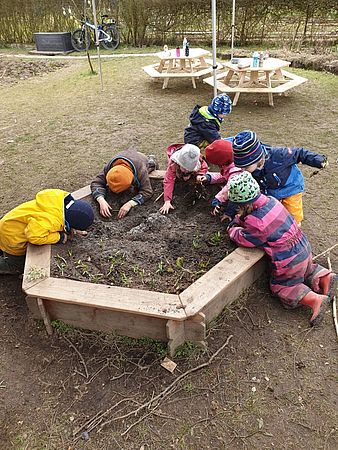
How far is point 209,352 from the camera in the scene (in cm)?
271

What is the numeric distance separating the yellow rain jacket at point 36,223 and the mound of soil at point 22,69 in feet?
25.9

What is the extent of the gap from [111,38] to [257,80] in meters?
8.07

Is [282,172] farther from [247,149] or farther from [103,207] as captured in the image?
[103,207]

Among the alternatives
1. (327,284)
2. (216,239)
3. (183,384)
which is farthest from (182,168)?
(183,384)

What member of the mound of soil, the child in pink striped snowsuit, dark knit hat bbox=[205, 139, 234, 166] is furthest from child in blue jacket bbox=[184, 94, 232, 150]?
the mound of soil

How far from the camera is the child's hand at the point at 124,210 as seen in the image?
12.5ft

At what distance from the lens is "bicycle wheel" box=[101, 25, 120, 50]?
1373 centimetres

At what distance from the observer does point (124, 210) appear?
3.79m

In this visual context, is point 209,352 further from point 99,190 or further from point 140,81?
point 140,81

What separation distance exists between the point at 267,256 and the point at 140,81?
7.15m

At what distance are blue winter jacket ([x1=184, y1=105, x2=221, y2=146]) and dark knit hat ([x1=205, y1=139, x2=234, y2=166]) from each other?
73 cm

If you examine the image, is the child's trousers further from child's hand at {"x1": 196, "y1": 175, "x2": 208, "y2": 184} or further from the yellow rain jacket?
the yellow rain jacket

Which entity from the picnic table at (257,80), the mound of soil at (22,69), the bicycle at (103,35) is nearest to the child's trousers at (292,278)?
the picnic table at (257,80)

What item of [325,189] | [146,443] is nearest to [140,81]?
[325,189]
